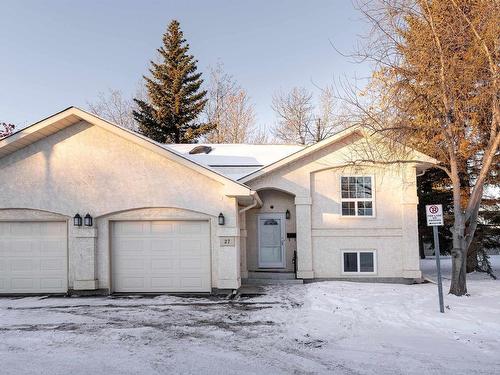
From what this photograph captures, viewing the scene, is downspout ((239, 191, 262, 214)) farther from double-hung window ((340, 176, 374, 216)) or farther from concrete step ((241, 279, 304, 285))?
double-hung window ((340, 176, 374, 216))

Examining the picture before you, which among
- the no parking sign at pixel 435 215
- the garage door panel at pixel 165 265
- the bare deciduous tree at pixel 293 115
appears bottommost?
the garage door panel at pixel 165 265

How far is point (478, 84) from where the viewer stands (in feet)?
34.2

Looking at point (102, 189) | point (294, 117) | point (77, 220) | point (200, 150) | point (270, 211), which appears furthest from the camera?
point (294, 117)

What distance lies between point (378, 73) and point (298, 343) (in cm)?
720

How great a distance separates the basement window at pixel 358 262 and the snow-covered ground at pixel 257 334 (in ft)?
8.39

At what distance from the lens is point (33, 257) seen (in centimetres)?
1192

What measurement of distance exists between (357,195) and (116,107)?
27.4 m

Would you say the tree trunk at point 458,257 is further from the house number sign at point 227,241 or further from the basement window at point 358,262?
the house number sign at point 227,241

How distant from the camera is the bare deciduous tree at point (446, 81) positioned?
10.2 m

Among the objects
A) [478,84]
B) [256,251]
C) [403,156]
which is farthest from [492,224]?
[256,251]

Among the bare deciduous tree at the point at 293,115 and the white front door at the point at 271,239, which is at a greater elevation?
the bare deciduous tree at the point at 293,115

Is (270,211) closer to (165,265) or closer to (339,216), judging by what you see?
(339,216)

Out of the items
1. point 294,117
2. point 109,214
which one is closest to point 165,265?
A: point 109,214

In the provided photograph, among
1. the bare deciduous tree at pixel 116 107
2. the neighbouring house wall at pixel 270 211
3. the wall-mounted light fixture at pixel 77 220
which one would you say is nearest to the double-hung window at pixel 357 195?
the neighbouring house wall at pixel 270 211
